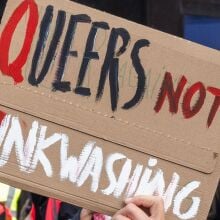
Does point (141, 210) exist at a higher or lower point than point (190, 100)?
lower

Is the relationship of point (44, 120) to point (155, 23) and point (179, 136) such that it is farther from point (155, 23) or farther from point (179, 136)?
point (155, 23)

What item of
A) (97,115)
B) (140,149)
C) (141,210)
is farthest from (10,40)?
(141,210)

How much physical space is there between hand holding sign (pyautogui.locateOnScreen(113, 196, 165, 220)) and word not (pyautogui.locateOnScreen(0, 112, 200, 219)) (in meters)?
0.04

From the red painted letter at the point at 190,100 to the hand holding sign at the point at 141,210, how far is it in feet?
0.82

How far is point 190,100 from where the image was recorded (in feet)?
6.68

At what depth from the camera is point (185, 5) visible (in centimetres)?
479

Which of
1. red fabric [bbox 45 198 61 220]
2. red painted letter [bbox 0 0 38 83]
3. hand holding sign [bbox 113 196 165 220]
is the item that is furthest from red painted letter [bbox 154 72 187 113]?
red fabric [bbox 45 198 61 220]

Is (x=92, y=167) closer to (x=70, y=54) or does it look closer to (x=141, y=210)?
(x=141, y=210)

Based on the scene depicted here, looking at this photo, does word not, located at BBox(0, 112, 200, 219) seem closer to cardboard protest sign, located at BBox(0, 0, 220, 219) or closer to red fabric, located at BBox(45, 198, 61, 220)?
cardboard protest sign, located at BBox(0, 0, 220, 219)

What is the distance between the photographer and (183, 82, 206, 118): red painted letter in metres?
2.03

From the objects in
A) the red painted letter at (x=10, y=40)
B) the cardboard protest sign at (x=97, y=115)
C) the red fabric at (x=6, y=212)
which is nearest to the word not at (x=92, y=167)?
the cardboard protest sign at (x=97, y=115)

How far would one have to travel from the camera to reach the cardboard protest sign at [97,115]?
197 cm

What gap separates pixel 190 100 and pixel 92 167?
12.7 inches

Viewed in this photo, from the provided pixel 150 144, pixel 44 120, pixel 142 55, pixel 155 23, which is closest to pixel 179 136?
pixel 150 144
